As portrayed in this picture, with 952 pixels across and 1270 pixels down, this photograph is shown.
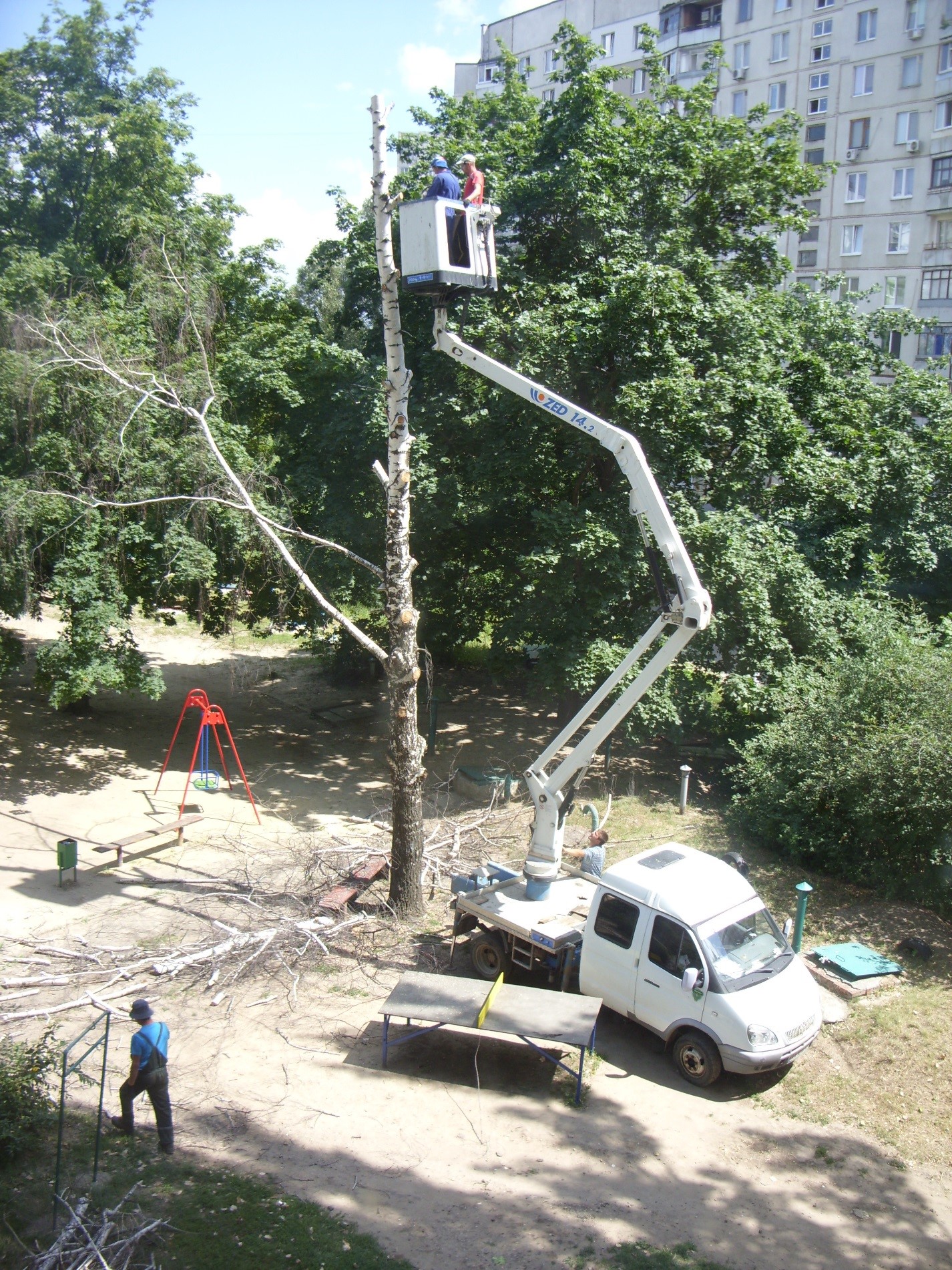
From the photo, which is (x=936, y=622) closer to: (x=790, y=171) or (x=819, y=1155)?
(x=790, y=171)

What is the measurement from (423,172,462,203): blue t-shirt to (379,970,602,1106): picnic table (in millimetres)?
7355

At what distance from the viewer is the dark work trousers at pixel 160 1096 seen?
6.96 meters

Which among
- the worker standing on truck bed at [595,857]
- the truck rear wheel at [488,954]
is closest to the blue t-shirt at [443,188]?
the worker standing on truck bed at [595,857]

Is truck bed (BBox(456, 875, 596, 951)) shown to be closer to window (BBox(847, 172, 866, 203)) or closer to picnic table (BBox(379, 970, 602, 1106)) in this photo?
picnic table (BBox(379, 970, 602, 1106))

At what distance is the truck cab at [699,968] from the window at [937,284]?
30.6 metres

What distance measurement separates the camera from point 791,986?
28.1 ft

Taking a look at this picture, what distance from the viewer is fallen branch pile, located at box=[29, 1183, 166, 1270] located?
5.41 meters

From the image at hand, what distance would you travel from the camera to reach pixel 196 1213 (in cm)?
623

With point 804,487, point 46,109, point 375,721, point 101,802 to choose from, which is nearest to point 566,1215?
point 101,802

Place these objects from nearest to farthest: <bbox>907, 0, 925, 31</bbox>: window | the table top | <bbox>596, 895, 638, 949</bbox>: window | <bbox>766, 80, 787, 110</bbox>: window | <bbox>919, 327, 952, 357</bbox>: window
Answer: the table top, <bbox>596, 895, 638, 949</bbox>: window, <bbox>919, 327, 952, 357</bbox>: window, <bbox>907, 0, 925, 31</bbox>: window, <bbox>766, 80, 787, 110</bbox>: window

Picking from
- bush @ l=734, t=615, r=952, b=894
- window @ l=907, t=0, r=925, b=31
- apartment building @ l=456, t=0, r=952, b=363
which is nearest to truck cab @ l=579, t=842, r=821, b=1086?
bush @ l=734, t=615, r=952, b=894

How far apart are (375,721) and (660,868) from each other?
1244 cm

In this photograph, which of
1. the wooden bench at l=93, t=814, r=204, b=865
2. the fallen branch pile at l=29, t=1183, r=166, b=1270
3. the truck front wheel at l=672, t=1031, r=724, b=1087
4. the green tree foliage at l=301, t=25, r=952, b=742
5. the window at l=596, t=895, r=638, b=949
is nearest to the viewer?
the fallen branch pile at l=29, t=1183, r=166, b=1270

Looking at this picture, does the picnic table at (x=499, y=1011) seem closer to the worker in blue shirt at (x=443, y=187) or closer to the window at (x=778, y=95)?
the worker in blue shirt at (x=443, y=187)
